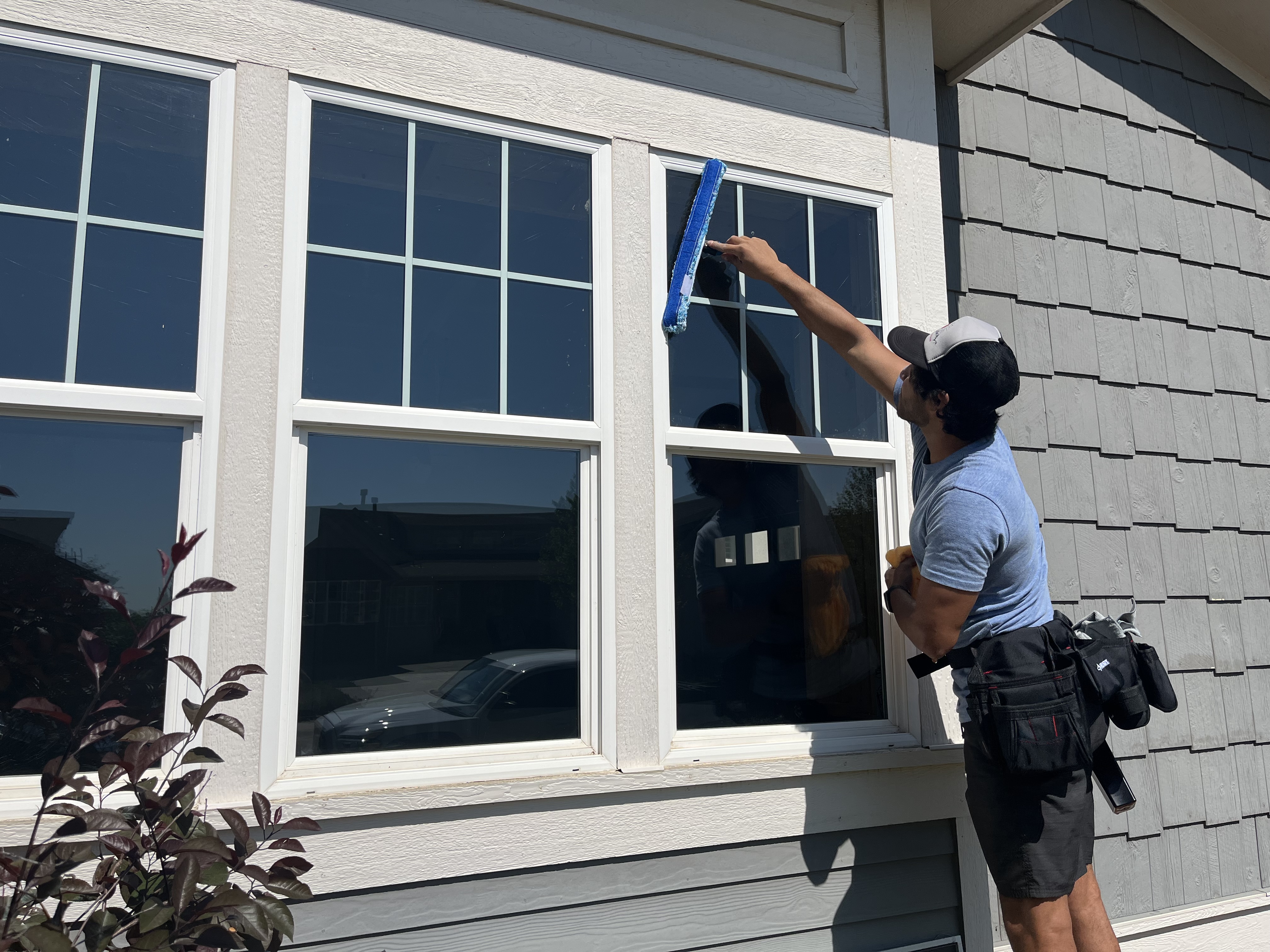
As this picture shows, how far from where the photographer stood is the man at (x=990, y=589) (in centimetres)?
199

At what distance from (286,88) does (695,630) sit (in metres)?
1.62

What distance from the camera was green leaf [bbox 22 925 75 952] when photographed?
4.18 feet

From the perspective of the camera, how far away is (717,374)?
96.9 inches

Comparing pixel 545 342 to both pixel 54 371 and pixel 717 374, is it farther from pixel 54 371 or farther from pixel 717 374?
pixel 54 371

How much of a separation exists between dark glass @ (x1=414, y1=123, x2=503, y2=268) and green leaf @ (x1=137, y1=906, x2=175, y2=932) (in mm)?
1411

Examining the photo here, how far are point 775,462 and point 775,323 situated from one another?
1.30ft

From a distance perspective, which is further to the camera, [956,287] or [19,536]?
[956,287]

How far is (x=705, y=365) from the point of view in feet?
8.04

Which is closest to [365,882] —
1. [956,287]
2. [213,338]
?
[213,338]

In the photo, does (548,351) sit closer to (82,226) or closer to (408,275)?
(408,275)

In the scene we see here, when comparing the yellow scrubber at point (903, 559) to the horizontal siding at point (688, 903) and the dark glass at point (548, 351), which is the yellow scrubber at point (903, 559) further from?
the dark glass at point (548, 351)

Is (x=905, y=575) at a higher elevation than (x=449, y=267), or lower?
lower

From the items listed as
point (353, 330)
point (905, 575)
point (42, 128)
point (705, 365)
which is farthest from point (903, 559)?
point (42, 128)

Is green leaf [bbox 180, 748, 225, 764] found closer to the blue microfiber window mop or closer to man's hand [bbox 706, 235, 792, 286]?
the blue microfiber window mop
